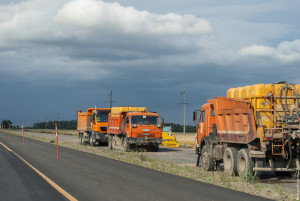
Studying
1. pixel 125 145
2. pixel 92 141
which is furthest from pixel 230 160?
pixel 92 141

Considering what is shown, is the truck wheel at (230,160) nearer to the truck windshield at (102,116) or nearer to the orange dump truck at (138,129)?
the orange dump truck at (138,129)

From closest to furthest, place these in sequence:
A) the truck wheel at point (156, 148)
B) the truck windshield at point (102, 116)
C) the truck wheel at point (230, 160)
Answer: the truck wheel at point (230, 160) → the truck wheel at point (156, 148) → the truck windshield at point (102, 116)

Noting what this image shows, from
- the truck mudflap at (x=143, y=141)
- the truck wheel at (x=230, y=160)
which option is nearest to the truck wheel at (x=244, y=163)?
the truck wheel at (x=230, y=160)

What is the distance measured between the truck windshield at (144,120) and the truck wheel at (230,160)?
579 inches

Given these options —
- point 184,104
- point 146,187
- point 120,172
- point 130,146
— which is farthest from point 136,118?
point 184,104

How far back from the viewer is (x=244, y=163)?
15234mm

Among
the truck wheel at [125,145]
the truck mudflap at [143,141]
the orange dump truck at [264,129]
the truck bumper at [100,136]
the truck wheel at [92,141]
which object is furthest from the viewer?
the truck wheel at [92,141]

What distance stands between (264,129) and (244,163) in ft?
5.12

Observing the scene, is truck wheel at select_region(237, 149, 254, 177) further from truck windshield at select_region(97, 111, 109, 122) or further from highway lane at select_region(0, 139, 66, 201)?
truck windshield at select_region(97, 111, 109, 122)

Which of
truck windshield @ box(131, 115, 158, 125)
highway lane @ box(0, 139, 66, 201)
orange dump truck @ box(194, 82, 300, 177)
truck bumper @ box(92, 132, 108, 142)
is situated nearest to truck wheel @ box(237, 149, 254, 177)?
orange dump truck @ box(194, 82, 300, 177)

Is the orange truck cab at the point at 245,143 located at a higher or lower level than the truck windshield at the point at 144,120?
lower

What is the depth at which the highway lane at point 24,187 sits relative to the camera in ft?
35.4

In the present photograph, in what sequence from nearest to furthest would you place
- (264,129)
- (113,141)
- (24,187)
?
1. (24,187)
2. (264,129)
3. (113,141)

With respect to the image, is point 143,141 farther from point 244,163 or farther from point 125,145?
point 244,163
